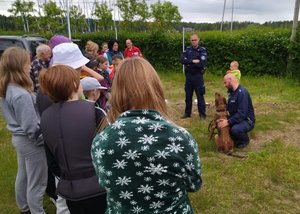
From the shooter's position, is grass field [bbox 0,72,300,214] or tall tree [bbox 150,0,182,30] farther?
tall tree [bbox 150,0,182,30]

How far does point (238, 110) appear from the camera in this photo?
5.20 metres

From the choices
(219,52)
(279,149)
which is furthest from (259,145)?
(219,52)

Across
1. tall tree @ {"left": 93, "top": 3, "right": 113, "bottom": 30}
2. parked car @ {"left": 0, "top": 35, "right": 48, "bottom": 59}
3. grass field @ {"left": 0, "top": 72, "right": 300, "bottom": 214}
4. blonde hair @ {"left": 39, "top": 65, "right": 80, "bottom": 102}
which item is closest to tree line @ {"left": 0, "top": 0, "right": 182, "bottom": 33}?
tall tree @ {"left": 93, "top": 3, "right": 113, "bottom": 30}

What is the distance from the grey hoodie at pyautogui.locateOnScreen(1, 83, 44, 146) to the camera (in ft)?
8.57

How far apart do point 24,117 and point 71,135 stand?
2.75ft

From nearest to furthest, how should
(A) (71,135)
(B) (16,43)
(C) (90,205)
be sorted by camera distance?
(A) (71,135)
(C) (90,205)
(B) (16,43)

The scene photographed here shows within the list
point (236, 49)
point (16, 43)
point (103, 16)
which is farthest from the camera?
point (103, 16)

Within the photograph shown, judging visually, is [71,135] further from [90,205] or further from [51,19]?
[51,19]

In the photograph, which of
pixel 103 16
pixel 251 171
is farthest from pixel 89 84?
pixel 103 16

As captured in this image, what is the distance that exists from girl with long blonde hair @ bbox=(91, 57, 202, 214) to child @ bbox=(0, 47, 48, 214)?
1.30m

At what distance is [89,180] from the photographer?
203cm

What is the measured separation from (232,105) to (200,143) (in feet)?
2.70

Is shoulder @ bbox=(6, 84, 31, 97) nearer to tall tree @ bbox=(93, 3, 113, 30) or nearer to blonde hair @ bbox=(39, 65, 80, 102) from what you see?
blonde hair @ bbox=(39, 65, 80, 102)

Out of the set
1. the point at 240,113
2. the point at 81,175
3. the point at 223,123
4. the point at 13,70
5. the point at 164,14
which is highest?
the point at 164,14
